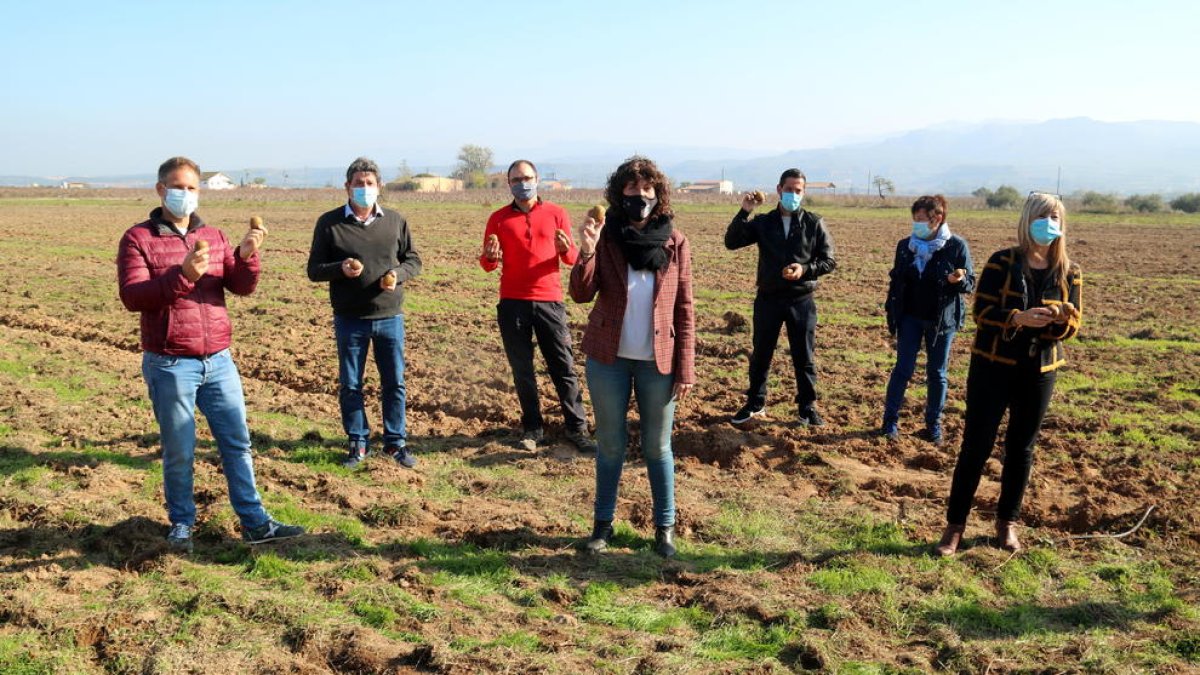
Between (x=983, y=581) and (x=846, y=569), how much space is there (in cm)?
Answer: 76

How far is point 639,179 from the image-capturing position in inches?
184

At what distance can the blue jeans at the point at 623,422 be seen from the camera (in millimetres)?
4855

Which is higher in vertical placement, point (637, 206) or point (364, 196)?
point (364, 196)

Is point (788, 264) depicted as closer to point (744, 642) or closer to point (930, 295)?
point (930, 295)

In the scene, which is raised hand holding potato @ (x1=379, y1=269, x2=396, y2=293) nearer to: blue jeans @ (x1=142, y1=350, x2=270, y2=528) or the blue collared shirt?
the blue collared shirt

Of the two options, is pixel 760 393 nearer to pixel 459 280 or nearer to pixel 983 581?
pixel 983 581

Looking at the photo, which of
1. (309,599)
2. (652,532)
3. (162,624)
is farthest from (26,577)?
(652,532)

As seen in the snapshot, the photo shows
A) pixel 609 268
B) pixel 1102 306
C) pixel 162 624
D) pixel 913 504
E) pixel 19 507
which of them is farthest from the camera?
pixel 1102 306

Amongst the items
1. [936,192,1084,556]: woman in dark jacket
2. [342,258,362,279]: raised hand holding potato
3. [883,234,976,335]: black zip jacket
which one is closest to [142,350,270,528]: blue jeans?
[342,258,362,279]: raised hand holding potato

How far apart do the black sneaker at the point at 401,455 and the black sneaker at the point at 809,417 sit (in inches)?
140

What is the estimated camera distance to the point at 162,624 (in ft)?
13.2

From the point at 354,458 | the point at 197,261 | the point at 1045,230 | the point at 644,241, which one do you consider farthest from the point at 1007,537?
the point at 197,261

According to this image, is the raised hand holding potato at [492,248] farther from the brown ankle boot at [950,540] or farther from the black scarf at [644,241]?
the brown ankle boot at [950,540]

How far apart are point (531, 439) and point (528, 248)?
161 cm
